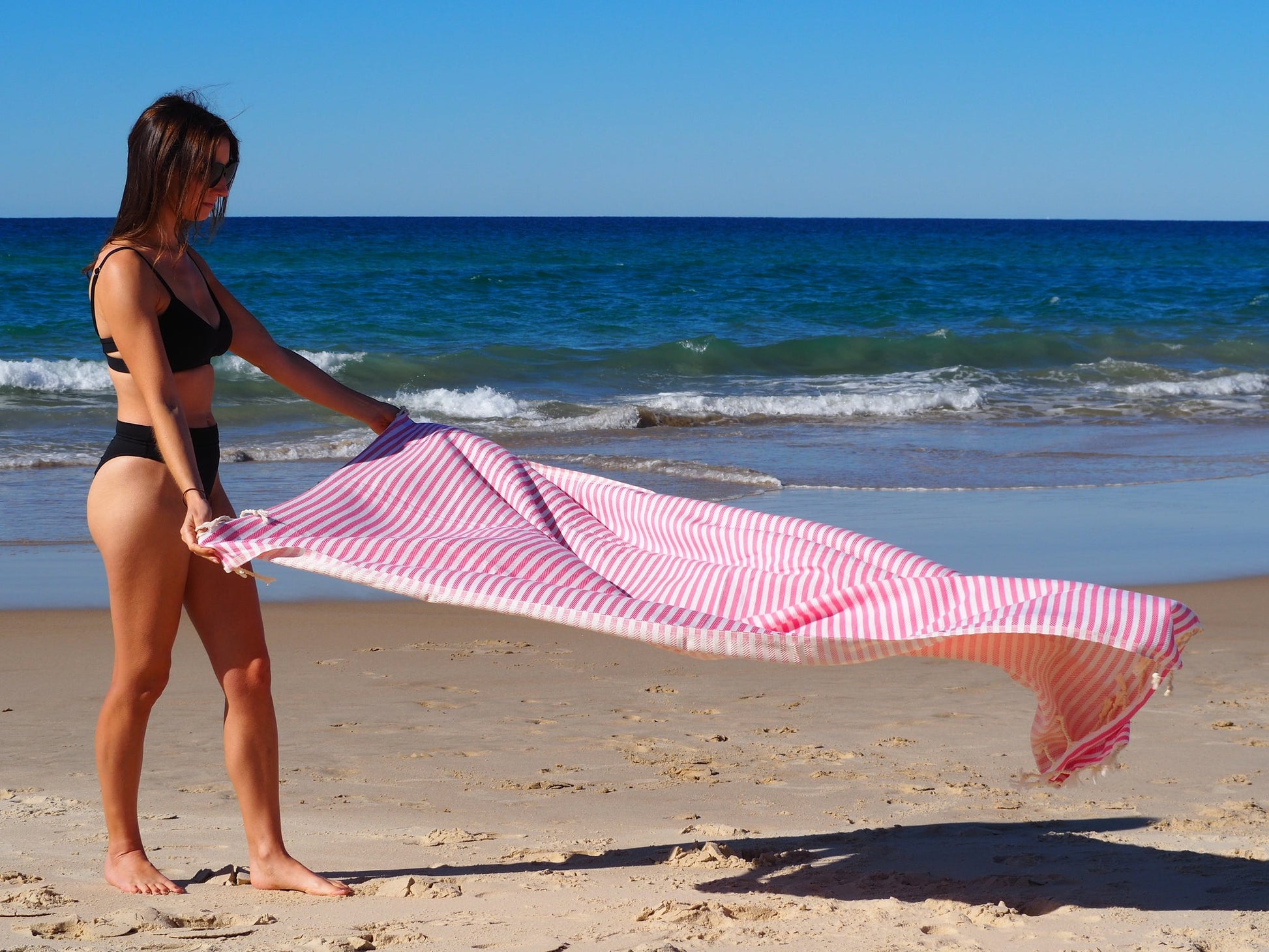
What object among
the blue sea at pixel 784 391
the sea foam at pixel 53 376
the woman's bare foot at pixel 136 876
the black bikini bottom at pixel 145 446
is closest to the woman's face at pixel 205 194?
the black bikini bottom at pixel 145 446

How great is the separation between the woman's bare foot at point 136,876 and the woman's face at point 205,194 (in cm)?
152

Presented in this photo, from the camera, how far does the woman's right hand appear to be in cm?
284

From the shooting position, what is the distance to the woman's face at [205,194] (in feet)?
9.58

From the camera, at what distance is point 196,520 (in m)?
2.85

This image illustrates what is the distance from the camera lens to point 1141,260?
47.8 m

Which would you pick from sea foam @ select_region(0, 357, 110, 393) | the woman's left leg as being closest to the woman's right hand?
the woman's left leg

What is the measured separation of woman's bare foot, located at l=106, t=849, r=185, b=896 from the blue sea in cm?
371

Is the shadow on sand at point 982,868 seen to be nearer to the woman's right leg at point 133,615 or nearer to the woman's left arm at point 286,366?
the woman's right leg at point 133,615

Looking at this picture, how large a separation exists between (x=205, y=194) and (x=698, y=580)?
1466 millimetres

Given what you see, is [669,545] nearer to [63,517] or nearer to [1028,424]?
[63,517]

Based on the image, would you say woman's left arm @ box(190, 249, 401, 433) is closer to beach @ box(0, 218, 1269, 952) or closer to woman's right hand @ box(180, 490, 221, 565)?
woman's right hand @ box(180, 490, 221, 565)

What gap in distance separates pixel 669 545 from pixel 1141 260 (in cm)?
4860

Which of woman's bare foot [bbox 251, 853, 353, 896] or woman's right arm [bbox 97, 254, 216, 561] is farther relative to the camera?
woman's bare foot [bbox 251, 853, 353, 896]

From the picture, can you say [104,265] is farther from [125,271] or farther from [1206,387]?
[1206,387]
